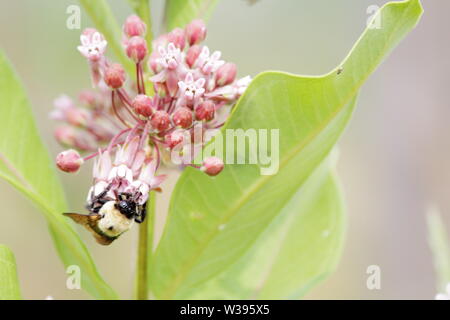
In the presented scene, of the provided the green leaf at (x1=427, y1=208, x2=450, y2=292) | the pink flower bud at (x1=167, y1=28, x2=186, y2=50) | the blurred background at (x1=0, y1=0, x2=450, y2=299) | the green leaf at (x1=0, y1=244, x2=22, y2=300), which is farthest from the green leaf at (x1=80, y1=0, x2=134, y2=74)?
the blurred background at (x1=0, y1=0, x2=450, y2=299)

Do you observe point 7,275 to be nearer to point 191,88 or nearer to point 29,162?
point 29,162

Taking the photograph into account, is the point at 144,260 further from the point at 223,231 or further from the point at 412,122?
the point at 412,122

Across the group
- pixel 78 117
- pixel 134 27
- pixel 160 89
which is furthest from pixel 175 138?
pixel 78 117

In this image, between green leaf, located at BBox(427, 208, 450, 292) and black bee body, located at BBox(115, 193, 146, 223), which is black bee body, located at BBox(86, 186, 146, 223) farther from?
green leaf, located at BBox(427, 208, 450, 292)
